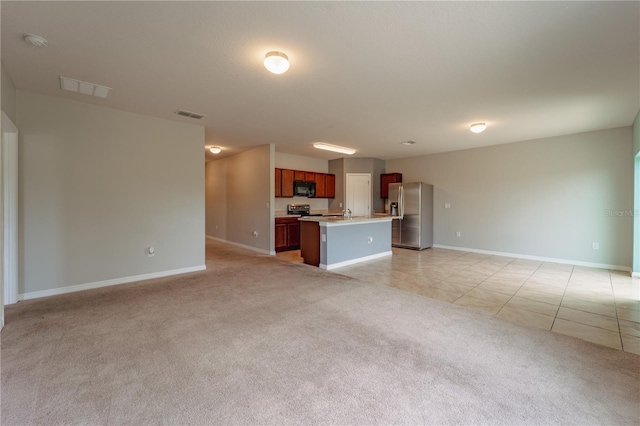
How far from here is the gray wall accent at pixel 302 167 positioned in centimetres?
757

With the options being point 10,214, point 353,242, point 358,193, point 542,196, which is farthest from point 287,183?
→ point 542,196

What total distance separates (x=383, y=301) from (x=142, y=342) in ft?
8.37

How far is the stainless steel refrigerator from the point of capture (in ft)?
23.4

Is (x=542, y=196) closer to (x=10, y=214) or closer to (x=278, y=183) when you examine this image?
(x=278, y=183)

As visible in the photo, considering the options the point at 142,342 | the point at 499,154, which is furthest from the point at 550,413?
the point at 499,154

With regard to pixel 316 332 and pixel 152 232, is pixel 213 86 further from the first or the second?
pixel 316 332

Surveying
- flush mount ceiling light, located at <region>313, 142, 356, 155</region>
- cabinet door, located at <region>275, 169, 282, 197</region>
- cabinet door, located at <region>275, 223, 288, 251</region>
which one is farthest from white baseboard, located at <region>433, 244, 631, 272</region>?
cabinet door, located at <region>275, 169, 282, 197</region>

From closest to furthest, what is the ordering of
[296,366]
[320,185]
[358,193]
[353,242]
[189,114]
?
[296,366] → [189,114] → [353,242] → [320,185] → [358,193]

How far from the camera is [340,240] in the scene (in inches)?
209

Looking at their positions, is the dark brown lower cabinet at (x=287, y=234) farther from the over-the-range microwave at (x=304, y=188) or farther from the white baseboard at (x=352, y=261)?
the white baseboard at (x=352, y=261)

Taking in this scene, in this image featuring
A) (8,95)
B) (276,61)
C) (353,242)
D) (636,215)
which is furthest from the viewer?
(353,242)

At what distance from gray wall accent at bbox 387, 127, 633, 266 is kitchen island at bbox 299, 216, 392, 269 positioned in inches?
94.8

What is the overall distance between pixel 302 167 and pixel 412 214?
3.39 m

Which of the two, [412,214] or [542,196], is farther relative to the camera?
[412,214]
